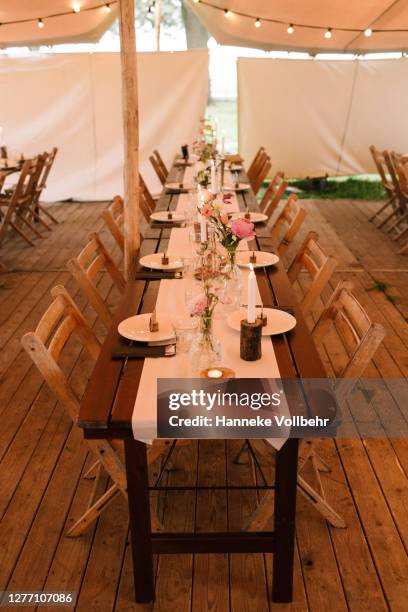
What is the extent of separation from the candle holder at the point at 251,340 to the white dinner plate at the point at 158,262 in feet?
3.56

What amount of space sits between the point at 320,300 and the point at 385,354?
1.01 metres

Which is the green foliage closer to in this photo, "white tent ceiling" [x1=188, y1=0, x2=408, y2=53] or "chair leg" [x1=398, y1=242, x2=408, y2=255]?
"white tent ceiling" [x1=188, y1=0, x2=408, y2=53]

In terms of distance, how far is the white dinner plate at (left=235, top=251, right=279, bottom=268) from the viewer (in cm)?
324

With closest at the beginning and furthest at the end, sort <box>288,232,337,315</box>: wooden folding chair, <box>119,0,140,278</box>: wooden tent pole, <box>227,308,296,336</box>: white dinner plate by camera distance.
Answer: <box>227,308,296,336</box>: white dinner plate, <box>288,232,337,315</box>: wooden folding chair, <box>119,0,140,278</box>: wooden tent pole

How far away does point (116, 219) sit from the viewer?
427 centimetres

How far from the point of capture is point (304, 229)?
283 inches

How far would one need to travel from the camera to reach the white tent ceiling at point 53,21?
750 cm

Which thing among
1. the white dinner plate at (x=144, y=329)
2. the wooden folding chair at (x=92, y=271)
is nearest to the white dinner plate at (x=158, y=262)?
the wooden folding chair at (x=92, y=271)

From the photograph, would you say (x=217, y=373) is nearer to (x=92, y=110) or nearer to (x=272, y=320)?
(x=272, y=320)

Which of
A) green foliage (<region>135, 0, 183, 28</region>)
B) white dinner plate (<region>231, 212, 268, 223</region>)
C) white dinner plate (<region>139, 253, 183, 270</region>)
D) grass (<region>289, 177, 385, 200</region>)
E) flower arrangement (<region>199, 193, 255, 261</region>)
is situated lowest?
grass (<region>289, 177, 385, 200</region>)

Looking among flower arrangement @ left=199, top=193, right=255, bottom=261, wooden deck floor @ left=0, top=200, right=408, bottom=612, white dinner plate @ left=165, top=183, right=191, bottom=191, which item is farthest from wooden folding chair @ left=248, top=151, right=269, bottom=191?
flower arrangement @ left=199, top=193, right=255, bottom=261

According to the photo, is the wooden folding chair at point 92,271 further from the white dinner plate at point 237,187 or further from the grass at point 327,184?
the grass at point 327,184

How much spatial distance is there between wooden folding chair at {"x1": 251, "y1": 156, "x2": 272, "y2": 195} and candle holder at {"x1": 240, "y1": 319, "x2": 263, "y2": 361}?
4820mm

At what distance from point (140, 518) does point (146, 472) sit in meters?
→ 0.17
